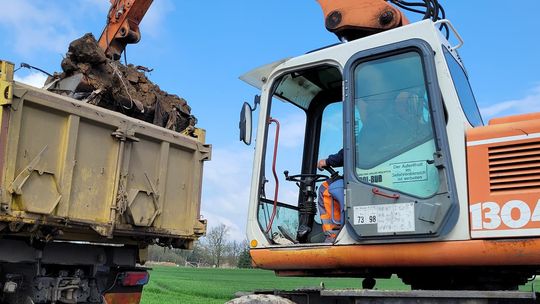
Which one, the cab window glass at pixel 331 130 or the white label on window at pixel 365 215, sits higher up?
the cab window glass at pixel 331 130

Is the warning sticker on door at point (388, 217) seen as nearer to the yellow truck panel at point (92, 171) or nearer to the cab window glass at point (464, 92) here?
the cab window glass at point (464, 92)

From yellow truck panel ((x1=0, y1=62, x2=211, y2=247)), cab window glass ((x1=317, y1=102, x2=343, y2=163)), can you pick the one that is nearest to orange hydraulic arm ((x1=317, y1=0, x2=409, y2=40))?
cab window glass ((x1=317, y1=102, x2=343, y2=163))

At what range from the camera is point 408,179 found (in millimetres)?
3814

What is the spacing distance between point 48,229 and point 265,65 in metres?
2.65

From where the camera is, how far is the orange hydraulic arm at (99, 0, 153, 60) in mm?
8602

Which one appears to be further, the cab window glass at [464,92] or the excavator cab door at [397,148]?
the cab window glass at [464,92]

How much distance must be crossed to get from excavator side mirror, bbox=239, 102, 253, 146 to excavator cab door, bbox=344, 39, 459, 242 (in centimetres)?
82

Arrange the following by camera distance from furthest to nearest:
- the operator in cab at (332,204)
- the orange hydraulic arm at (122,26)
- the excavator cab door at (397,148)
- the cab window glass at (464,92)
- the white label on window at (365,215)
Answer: the orange hydraulic arm at (122,26), the operator in cab at (332,204), the cab window glass at (464,92), the white label on window at (365,215), the excavator cab door at (397,148)

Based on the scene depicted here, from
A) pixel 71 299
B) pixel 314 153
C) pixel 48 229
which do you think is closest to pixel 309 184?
pixel 314 153

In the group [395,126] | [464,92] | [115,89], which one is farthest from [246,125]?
[115,89]

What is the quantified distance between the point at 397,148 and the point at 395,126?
16 centimetres

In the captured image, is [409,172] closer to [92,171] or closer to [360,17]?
[360,17]

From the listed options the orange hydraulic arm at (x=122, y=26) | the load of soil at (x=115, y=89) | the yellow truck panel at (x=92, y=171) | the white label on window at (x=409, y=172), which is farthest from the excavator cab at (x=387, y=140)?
the orange hydraulic arm at (x=122, y=26)

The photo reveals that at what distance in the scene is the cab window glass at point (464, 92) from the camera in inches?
160
